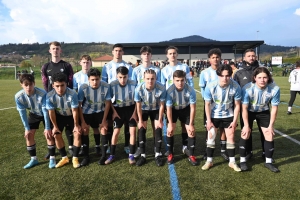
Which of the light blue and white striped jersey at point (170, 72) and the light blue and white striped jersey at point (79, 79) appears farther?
the light blue and white striped jersey at point (79, 79)

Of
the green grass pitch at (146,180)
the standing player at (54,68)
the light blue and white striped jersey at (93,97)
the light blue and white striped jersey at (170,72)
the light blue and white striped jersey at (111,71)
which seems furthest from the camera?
the light blue and white striped jersey at (111,71)

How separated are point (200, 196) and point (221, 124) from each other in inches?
51.9

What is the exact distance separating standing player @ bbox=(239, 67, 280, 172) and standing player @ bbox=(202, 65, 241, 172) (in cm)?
14

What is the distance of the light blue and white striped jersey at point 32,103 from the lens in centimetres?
368

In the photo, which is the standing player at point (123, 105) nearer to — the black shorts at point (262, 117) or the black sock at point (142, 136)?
the black sock at point (142, 136)

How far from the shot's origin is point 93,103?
3.91 metres

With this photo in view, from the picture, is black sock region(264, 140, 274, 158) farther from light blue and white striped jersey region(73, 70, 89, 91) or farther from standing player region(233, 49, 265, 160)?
light blue and white striped jersey region(73, 70, 89, 91)

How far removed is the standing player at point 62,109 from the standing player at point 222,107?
208 centimetres

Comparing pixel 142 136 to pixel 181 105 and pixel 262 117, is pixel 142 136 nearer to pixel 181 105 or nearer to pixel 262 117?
pixel 181 105

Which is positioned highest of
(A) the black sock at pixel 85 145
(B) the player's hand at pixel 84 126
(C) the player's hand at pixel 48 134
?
(B) the player's hand at pixel 84 126

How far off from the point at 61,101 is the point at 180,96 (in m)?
1.92

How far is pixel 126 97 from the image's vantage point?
3.94 metres

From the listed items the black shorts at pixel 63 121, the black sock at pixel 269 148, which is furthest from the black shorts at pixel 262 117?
the black shorts at pixel 63 121

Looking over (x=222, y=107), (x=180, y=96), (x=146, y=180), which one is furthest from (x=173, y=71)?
(x=146, y=180)
